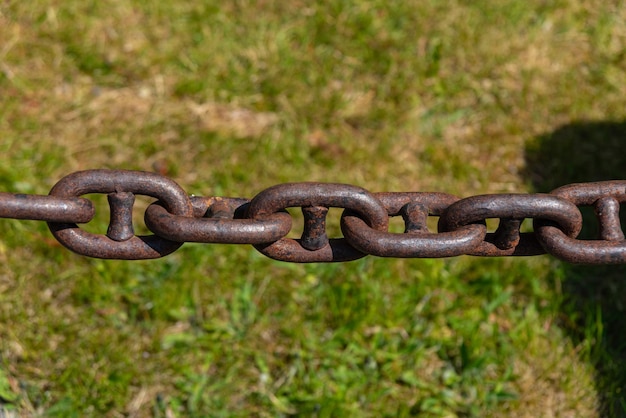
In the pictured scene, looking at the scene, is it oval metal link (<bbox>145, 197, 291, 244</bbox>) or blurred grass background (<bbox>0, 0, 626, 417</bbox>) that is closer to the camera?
oval metal link (<bbox>145, 197, 291, 244</bbox>)

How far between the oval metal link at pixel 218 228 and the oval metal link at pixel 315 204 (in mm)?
36

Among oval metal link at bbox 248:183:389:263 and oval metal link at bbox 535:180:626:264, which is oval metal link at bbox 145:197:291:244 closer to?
oval metal link at bbox 248:183:389:263

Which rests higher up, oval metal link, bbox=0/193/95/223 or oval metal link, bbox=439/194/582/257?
oval metal link, bbox=439/194/582/257

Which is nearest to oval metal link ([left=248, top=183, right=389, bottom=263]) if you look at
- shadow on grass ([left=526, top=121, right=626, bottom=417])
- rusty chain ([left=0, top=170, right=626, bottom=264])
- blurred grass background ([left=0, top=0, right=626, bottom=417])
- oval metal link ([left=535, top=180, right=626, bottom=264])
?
rusty chain ([left=0, top=170, right=626, bottom=264])

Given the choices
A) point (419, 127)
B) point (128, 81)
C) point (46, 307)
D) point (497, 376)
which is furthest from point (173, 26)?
point (497, 376)

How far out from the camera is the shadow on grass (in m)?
2.78

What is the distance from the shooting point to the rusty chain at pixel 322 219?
4.97ft

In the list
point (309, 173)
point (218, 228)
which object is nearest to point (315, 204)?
point (218, 228)

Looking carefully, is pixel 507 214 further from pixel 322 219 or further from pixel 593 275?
pixel 593 275

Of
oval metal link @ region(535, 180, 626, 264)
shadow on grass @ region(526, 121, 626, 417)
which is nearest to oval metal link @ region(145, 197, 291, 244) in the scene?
oval metal link @ region(535, 180, 626, 264)

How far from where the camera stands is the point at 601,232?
1.66 meters

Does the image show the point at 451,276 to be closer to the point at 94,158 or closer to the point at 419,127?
the point at 419,127

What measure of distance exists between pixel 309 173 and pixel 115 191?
1759 millimetres

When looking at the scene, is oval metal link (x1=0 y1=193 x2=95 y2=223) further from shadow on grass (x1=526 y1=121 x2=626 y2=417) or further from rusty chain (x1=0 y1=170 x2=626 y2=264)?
shadow on grass (x1=526 y1=121 x2=626 y2=417)
